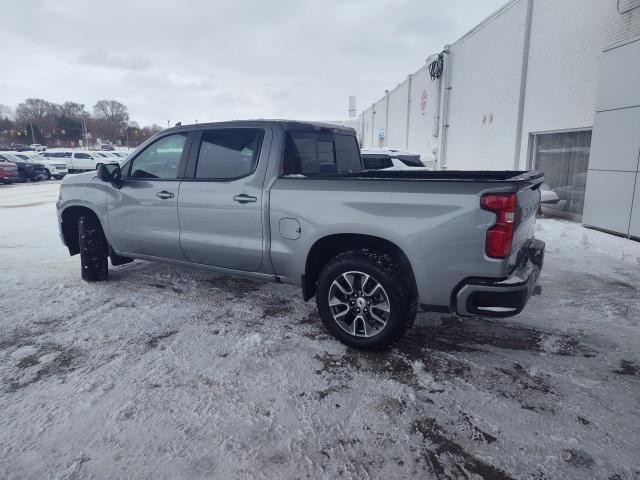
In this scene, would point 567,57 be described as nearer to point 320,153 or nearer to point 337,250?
point 320,153

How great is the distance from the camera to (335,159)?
491 centimetres

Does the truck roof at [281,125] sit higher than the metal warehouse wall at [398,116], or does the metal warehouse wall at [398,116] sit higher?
the metal warehouse wall at [398,116]

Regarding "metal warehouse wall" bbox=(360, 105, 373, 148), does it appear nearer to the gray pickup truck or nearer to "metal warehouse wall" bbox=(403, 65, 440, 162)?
"metal warehouse wall" bbox=(403, 65, 440, 162)

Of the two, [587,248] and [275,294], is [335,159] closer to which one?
[275,294]

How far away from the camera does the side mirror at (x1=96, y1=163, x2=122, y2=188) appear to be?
5109 millimetres

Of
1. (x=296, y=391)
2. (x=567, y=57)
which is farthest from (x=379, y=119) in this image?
(x=296, y=391)

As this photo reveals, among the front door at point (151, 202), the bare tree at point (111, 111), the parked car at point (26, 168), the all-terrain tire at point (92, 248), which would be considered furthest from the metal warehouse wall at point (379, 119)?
the bare tree at point (111, 111)

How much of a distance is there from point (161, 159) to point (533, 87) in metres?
11.5

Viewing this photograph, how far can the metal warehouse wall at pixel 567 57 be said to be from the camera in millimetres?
9758

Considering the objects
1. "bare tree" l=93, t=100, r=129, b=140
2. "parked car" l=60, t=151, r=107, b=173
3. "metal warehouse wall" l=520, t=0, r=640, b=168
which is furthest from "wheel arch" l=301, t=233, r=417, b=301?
"bare tree" l=93, t=100, r=129, b=140

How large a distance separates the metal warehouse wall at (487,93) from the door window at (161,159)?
11617mm

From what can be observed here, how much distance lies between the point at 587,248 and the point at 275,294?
5.82 metres

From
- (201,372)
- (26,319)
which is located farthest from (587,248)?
(26,319)

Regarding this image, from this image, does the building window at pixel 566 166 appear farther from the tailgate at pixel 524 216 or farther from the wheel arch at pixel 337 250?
the wheel arch at pixel 337 250
